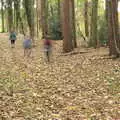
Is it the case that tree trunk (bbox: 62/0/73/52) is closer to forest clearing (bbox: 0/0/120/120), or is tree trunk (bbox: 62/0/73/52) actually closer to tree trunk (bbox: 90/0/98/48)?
forest clearing (bbox: 0/0/120/120)

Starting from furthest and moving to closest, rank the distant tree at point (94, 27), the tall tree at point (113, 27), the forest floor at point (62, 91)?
1. the distant tree at point (94, 27)
2. the tall tree at point (113, 27)
3. the forest floor at point (62, 91)

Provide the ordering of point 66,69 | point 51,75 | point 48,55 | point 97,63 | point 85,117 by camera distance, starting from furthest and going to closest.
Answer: point 48,55 → point 97,63 → point 66,69 → point 51,75 → point 85,117

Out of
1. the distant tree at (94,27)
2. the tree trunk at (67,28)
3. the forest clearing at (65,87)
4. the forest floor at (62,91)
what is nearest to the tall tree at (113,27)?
the forest clearing at (65,87)

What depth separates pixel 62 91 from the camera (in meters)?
11.7

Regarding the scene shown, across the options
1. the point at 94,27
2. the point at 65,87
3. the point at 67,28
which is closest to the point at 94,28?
the point at 94,27

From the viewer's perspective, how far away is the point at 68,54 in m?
22.9

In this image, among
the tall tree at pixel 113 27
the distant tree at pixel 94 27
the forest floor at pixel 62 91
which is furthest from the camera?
the distant tree at pixel 94 27

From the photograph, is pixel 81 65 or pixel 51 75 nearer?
pixel 51 75

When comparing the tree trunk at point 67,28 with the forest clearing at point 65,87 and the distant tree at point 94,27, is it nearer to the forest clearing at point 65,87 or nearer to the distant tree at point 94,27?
the forest clearing at point 65,87

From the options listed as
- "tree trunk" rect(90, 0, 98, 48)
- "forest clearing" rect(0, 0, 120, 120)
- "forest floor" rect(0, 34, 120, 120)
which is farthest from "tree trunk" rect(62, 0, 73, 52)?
"forest floor" rect(0, 34, 120, 120)

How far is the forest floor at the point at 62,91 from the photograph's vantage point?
8.80m

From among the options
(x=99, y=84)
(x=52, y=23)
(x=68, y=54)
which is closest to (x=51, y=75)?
(x=99, y=84)

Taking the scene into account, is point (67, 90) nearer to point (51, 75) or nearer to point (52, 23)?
point (51, 75)

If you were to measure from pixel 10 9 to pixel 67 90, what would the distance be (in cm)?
3496
